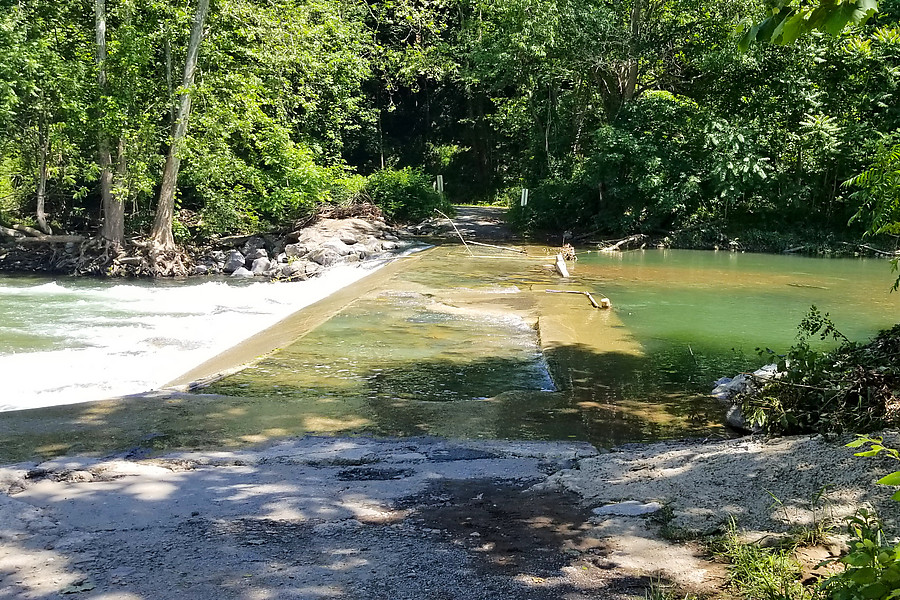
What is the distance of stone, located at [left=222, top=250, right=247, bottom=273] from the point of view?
809 inches

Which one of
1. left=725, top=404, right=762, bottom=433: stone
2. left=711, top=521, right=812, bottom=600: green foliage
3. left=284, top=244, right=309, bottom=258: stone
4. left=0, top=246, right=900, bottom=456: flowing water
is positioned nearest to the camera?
left=711, top=521, right=812, bottom=600: green foliage

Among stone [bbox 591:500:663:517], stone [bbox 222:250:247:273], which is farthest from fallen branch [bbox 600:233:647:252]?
stone [bbox 591:500:663:517]

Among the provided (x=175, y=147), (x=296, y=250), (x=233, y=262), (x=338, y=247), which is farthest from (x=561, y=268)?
(x=175, y=147)

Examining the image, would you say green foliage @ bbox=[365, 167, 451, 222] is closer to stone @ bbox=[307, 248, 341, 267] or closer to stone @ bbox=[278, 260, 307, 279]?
stone @ bbox=[307, 248, 341, 267]

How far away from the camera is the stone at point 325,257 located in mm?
20016

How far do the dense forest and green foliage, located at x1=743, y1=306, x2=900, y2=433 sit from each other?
43.1 ft

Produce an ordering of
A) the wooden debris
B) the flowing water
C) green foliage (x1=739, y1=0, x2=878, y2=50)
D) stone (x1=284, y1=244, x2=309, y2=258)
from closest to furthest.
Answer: green foliage (x1=739, y1=0, x2=878, y2=50)
the flowing water
the wooden debris
stone (x1=284, y1=244, x2=309, y2=258)

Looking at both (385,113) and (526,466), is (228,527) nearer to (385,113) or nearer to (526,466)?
(526,466)

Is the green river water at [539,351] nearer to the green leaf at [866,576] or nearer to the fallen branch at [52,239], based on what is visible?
the green leaf at [866,576]

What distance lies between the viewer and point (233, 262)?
20.7 meters

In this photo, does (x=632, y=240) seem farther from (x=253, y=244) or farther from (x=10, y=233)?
(x=10, y=233)

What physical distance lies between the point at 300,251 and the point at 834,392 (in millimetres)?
17309

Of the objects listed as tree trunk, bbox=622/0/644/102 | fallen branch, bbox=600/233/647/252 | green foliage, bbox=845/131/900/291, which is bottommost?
fallen branch, bbox=600/233/647/252

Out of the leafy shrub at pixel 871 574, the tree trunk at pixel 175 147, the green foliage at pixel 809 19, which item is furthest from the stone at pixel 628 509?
the tree trunk at pixel 175 147
